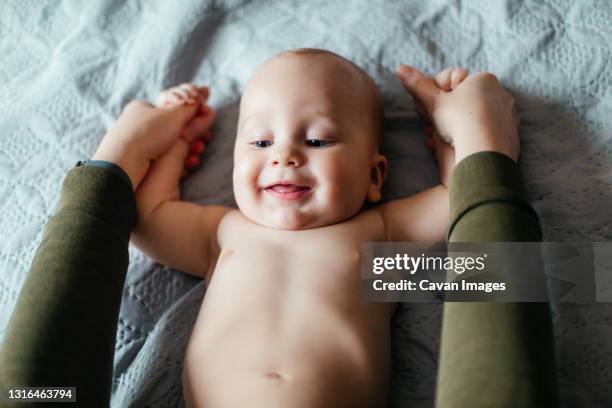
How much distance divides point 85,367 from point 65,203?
30 cm

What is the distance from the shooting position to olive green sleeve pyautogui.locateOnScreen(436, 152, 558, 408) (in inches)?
29.6

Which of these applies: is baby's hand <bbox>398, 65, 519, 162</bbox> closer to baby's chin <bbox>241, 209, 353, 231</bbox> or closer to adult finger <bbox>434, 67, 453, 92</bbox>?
adult finger <bbox>434, 67, 453, 92</bbox>

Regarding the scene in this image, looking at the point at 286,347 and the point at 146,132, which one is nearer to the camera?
the point at 286,347

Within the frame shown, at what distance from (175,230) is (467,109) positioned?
559mm

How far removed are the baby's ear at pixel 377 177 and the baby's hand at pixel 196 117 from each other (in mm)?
372

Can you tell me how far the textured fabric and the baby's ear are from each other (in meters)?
0.05

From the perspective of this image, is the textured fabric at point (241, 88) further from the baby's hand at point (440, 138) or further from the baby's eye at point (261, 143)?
the baby's eye at point (261, 143)

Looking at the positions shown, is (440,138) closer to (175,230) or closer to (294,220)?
(294,220)

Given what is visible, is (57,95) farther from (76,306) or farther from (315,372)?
(315,372)

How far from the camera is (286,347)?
3.07 feet

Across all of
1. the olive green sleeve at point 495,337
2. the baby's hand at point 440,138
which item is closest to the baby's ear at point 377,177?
the baby's hand at point 440,138

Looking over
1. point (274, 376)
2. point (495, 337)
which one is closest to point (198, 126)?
point (274, 376)

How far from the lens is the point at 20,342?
0.85 meters

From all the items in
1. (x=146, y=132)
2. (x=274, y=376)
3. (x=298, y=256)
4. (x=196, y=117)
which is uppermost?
Answer: (x=196, y=117)
